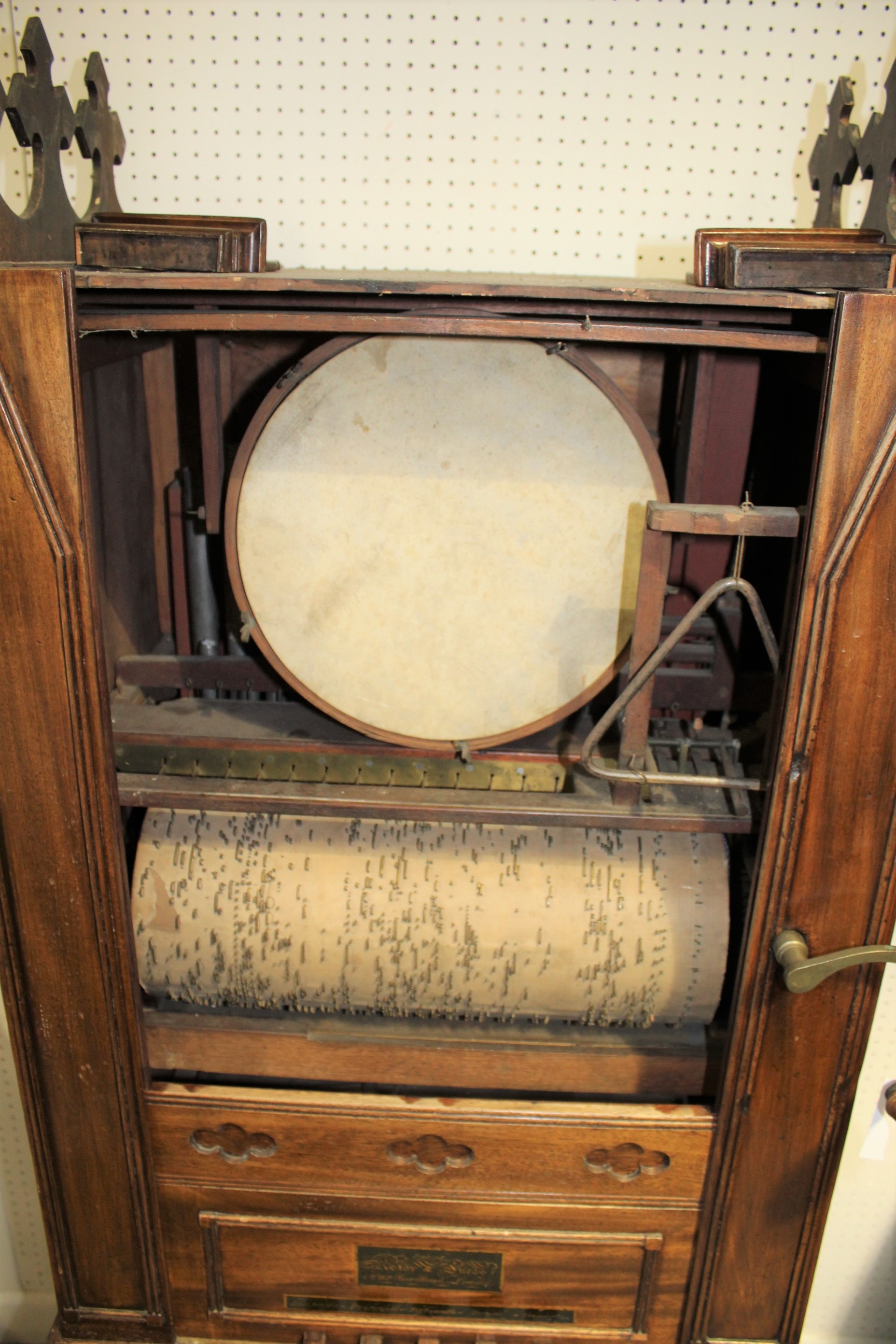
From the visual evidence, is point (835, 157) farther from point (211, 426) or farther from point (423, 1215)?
point (423, 1215)

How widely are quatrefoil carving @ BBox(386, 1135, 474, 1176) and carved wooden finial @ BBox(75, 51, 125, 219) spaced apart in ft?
4.46

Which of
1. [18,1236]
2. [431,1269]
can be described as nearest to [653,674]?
[431,1269]

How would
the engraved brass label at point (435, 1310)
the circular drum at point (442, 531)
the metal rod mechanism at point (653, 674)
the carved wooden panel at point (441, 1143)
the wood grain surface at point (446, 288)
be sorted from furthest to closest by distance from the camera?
the engraved brass label at point (435, 1310), the carved wooden panel at point (441, 1143), the circular drum at point (442, 531), the metal rod mechanism at point (653, 674), the wood grain surface at point (446, 288)

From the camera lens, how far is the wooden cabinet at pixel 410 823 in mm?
1025

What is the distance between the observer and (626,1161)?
1289 millimetres

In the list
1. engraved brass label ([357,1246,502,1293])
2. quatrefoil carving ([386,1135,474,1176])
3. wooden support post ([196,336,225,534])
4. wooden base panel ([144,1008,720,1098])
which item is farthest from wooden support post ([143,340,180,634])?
engraved brass label ([357,1246,502,1293])

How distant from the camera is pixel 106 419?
1311 millimetres

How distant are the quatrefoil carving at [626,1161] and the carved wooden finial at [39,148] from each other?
1382 mm

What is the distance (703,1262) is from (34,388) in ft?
4.62

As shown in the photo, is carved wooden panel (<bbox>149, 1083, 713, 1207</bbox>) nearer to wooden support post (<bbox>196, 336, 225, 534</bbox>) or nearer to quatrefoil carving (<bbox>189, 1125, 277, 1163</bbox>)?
quatrefoil carving (<bbox>189, 1125, 277, 1163</bbox>)

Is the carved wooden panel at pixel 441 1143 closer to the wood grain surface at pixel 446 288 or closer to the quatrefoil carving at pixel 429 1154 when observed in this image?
the quatrefoil carving at pixel 429 1154

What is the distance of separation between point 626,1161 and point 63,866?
848mm

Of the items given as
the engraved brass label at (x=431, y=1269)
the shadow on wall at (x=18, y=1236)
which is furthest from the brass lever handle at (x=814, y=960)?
the shadow on wall at (x=18, y=1236)

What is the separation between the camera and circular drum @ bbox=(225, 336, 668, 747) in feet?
3.78
